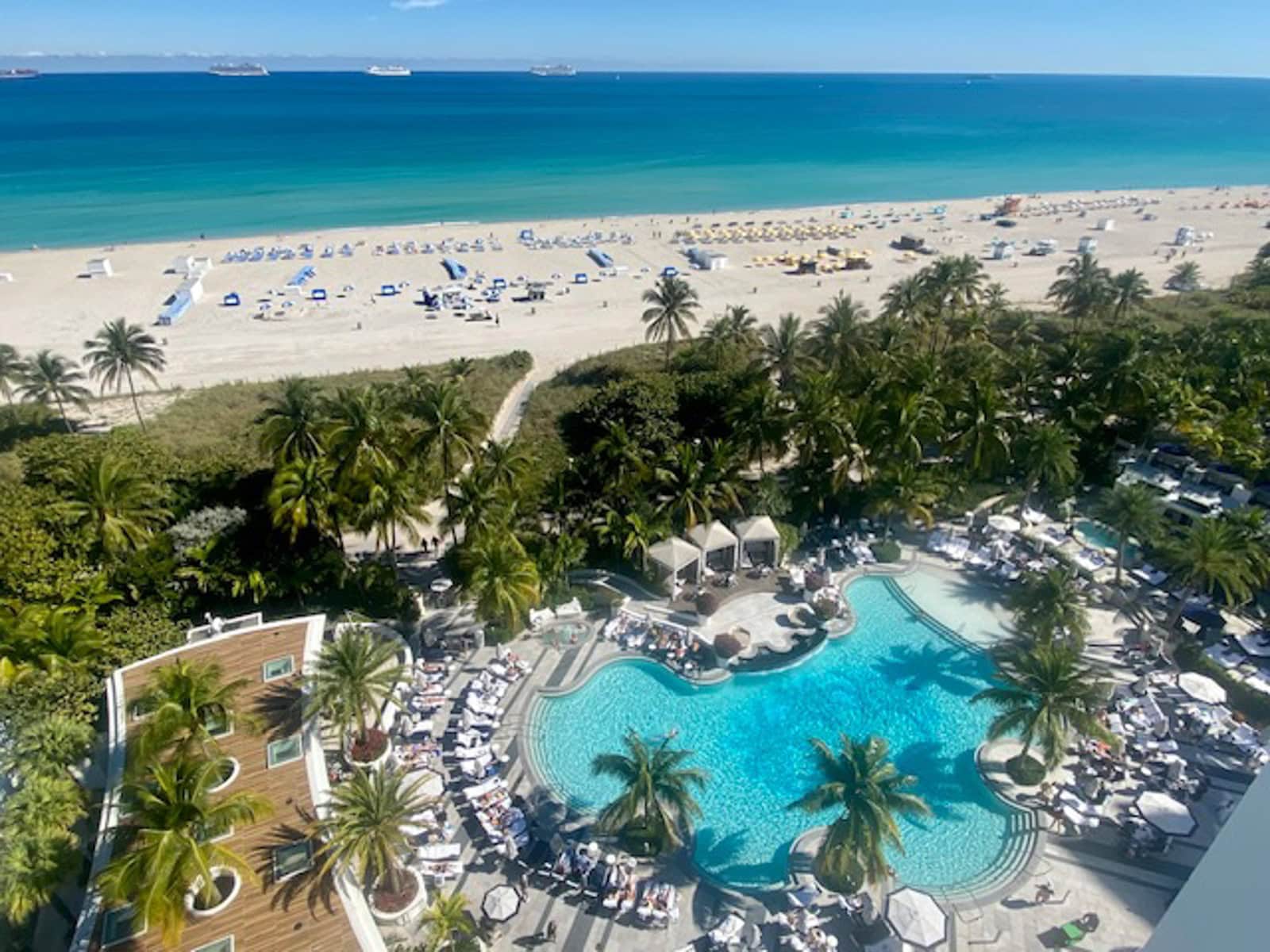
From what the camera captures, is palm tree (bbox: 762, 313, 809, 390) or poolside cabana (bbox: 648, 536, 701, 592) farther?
palm tree (bbox: 762, 313, 809, 390)

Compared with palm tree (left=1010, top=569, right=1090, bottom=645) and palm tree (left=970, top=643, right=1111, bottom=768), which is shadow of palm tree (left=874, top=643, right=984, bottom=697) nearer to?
palm tree (left=1010, top=569, right=1090, bottom=645)

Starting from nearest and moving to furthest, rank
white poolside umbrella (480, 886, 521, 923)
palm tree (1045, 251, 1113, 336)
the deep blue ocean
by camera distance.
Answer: white poolside umbrella (480, 886, 521, 923) < palm tree (1045, 251, 1113, 336) < the deep blue ocean

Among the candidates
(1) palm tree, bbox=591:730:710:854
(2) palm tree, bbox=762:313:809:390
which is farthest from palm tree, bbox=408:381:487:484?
(2) palm tree, bbox=762:313:809:390

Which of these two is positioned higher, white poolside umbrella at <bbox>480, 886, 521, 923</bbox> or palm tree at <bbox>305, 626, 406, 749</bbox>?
palm tree at <bbox>305, 626, 406, 749</bbox>

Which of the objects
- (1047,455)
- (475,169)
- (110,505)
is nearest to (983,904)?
(1047,455)

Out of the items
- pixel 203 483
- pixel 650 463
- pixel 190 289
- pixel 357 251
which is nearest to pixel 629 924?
pixel 650 463

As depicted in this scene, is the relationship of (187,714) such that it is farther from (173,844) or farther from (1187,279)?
(1187,279)
